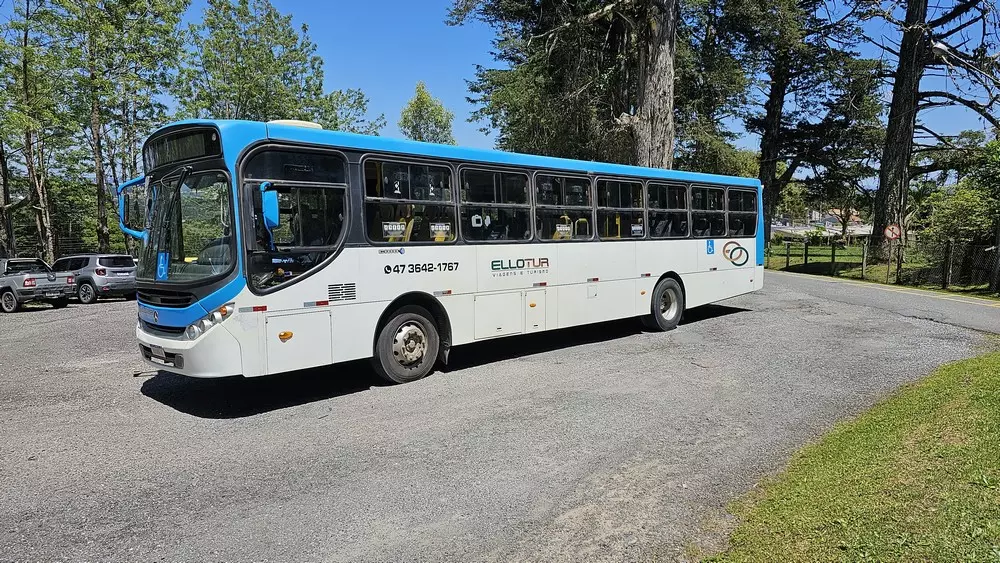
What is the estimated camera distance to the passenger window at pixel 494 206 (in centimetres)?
869

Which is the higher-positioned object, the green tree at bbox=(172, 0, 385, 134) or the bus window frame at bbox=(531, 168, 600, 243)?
the green tree at bbox=(172, 0, 385, 134)

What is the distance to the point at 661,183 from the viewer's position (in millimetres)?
11766

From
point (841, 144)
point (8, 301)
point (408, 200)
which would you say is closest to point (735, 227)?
point (408, 200)

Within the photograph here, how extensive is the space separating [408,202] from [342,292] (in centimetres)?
150

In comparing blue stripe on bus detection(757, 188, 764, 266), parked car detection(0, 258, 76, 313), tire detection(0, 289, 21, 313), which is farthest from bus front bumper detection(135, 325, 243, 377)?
tire detection(0, 289, 21, 313)

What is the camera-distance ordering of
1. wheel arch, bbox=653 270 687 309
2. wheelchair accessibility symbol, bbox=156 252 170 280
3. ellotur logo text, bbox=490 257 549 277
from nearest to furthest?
1. wheelchair accessibility symbol, bbox=156 252 170 280
2. ellotur logo text, bbox=490 257 549 277
3. wheel arch, bbox=653 270 687 309

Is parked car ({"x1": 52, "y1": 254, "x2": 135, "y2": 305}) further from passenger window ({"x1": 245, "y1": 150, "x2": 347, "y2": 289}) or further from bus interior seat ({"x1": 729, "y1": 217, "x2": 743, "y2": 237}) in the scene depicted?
bus interior seat ({"x1": 729, "y1": 217, "x2": 743, "y2": 237})

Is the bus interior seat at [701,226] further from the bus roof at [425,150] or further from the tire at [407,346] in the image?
the tire at [407,346]

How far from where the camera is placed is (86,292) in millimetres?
20984

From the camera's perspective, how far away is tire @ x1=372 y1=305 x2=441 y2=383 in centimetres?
782

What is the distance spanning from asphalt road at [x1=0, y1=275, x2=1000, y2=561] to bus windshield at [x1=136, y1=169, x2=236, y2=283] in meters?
1.60

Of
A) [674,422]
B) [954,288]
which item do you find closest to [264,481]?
[674,422]

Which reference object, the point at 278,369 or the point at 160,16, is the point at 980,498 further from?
the point at 160,16

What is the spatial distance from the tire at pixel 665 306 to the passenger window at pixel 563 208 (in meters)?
2.30
